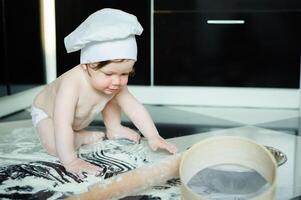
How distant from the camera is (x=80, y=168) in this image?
94 centimetres

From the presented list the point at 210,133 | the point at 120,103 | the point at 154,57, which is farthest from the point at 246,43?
the point at 120,103

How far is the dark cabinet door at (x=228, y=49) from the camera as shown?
166 centimetres

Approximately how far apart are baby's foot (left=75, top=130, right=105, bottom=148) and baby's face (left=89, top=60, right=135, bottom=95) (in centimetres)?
22

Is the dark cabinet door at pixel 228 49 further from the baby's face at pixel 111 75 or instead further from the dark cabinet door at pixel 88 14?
the baby's face at pixel 111 75

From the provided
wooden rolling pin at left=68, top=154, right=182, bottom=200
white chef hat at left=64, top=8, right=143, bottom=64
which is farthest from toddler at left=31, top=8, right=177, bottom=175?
wooden rolling pin at left=68, top=154, right=182, bottom=200

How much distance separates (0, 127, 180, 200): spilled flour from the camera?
0.84 meters

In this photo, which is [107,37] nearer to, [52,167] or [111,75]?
[111,75]

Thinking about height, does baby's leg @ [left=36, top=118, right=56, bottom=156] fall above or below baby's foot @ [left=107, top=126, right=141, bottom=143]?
above

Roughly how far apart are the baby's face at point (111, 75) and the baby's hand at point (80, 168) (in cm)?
18

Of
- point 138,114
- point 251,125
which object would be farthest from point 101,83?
point 251,125

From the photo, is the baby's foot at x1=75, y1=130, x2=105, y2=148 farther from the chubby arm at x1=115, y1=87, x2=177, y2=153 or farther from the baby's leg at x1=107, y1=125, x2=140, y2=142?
the chubby arm at x1=115, y1=87, x2=177, y2=153

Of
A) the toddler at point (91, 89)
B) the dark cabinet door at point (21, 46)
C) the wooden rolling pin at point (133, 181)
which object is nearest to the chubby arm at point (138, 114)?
the toddler at point (91, 89)

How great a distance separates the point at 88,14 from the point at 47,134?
32.4 inches

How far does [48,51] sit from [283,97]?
3.39 ft
